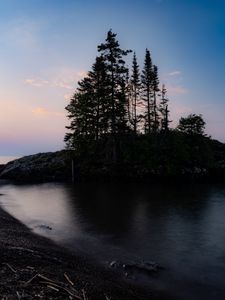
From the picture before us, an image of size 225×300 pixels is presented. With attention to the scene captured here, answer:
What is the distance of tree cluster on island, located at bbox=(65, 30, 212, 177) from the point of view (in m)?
59.1

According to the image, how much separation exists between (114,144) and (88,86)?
14.2 meters

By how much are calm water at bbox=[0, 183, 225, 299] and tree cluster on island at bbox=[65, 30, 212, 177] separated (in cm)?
1841

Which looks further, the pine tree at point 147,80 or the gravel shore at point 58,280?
the pine tree at point 147,80

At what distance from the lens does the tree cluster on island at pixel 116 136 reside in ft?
194

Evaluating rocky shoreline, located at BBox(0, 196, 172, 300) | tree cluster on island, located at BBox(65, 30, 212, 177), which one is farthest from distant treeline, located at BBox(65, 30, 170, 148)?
rocky shoreline, located at BBox(0, 196, 172, 300)

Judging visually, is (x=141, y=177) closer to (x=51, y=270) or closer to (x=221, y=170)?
(x=221, y=170)

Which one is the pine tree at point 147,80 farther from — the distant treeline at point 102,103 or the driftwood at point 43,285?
the driftwood at point 43,285

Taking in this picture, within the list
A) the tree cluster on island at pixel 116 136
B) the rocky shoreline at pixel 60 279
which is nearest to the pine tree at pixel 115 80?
the tree cluster on island at pixel 116 136

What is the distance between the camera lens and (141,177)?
5791 centimetres

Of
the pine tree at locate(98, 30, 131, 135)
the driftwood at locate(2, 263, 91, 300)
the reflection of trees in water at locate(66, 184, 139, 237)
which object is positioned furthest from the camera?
the pine tree at locate(98, 30, 131, 135)

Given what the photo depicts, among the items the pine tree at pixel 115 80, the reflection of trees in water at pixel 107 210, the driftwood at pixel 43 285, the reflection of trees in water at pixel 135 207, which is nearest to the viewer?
the driftwood at pixel 43 285

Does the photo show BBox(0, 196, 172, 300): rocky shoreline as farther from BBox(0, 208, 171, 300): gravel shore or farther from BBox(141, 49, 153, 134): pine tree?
BBox(141, 49, 153, 134): pine tree

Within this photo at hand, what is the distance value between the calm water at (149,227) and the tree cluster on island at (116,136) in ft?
60.4

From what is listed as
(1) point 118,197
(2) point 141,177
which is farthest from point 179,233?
(2) point 141,177
